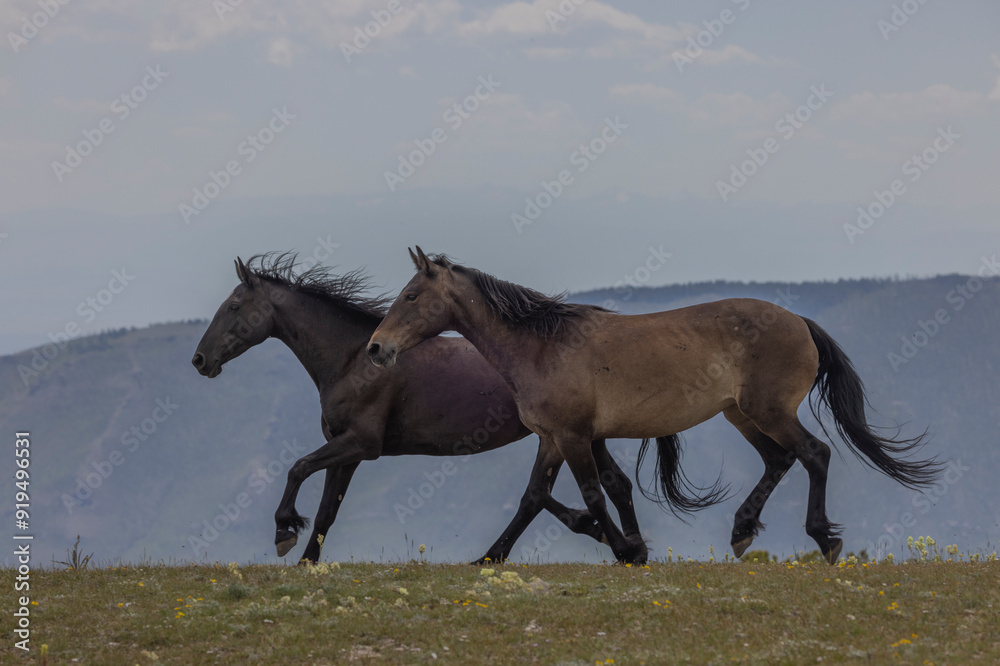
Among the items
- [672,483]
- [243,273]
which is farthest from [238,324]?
[672,483]

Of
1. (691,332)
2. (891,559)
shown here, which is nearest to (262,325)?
(691,332)

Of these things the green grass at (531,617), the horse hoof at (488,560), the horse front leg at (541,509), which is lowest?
the green grass at (531,617)

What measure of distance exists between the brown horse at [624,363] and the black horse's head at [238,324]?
7.11 ft

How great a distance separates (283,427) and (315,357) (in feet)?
610

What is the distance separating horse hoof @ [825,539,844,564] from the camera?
410 inches

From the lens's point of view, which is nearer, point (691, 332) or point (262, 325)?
point (691, 332)

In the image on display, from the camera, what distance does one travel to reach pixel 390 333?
1028cm

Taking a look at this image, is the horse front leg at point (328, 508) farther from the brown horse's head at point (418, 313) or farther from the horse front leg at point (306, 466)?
the brown horse's head at point (418, 313)

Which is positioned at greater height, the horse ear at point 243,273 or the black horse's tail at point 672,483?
the horse ear at point 243,273

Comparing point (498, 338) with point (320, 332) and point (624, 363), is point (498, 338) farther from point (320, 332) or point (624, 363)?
point (320, 332)

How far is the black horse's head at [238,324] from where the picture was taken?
38.2 ft

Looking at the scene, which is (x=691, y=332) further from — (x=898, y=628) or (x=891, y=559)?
(x=898, y=628)

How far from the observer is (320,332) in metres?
11.9

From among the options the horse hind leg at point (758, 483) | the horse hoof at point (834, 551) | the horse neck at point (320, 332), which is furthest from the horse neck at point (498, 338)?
the horse hoof at point (834, 551)
